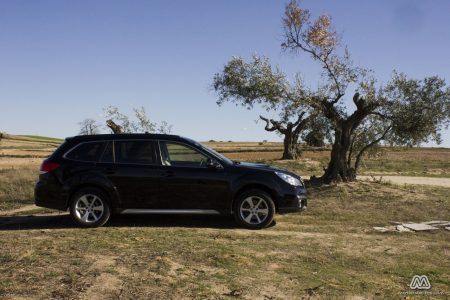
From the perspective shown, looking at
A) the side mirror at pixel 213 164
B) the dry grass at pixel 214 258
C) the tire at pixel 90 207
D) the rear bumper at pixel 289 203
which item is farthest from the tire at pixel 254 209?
the tire at pixel 90 207

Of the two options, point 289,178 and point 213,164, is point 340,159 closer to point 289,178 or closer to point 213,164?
point 289,178

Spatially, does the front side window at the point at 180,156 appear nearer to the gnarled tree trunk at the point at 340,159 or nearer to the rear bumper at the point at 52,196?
the rear bumper at the point at 52,196

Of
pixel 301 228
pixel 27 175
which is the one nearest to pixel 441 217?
pixel 301 228

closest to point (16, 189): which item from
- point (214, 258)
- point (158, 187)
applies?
point (158, 187)

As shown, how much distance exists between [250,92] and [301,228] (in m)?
8.31

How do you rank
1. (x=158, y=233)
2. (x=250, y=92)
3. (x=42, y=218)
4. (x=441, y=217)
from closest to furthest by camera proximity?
1. (x=158, y=233)
2. (x=42, y=218)
3. (x=441, y=217)
4. (x=250, y=92)

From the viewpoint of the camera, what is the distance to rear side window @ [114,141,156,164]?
963cm

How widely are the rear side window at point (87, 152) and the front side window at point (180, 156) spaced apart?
1213mm

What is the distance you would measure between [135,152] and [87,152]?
925mm

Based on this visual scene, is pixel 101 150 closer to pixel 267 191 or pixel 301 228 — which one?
pixel 267 191

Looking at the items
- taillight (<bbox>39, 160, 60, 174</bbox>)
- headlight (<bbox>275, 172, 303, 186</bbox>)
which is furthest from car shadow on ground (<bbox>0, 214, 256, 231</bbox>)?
headlight (<bbox>275, 172, 303, 186</bbox>)

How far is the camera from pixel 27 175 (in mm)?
19297

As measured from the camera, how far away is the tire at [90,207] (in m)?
9.41

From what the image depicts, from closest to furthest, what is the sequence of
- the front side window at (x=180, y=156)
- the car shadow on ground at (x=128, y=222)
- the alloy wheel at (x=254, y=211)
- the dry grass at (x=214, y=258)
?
the dry grass at (x=214, y=258), the alloy wheel at (x=254, y=211), the front side window at (x=180, y=156), the car shadow on ground at (x=128, y=222)
